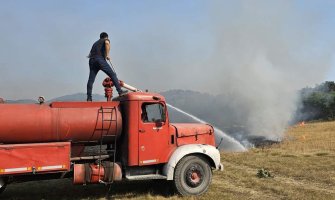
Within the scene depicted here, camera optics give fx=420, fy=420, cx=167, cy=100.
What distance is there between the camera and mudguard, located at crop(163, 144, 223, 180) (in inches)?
421

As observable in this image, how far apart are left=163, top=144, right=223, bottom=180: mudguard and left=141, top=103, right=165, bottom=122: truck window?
0.95 metres

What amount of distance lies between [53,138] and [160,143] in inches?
106

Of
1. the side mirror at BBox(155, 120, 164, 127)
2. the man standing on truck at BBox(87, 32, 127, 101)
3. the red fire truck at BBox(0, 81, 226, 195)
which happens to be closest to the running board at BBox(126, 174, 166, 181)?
the red fire truck at BBox(0, 81, 226, 195)

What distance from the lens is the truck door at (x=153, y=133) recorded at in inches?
416

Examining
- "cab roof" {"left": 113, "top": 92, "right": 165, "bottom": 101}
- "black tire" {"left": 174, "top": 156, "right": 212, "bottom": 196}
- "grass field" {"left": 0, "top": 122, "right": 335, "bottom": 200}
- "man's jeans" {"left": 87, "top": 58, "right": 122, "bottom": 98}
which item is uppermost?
"man's jeans" {"left": 87, "top": 58, "right": 122, "bottom": 98}

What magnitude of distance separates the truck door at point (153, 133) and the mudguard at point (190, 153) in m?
0.25

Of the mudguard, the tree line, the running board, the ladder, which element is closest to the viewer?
the ladder

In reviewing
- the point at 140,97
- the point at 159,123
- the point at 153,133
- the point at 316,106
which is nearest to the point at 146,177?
the point at 153,133

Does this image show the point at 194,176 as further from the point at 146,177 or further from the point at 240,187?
the point at 240,187

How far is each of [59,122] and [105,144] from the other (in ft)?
4.66

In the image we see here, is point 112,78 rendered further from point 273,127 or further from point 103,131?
point 273,127

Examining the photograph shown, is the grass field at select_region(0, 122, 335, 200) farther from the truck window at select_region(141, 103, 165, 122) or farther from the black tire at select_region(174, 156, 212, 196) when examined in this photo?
the truck window at select_region(141, 103, 165, 122)

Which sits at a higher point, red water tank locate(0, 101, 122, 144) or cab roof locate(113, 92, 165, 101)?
cab roof locate(113, 92, 165, 101)

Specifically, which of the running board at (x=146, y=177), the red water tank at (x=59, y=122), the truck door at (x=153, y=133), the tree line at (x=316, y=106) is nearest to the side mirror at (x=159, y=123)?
the truck door at (x=153, y=133)
